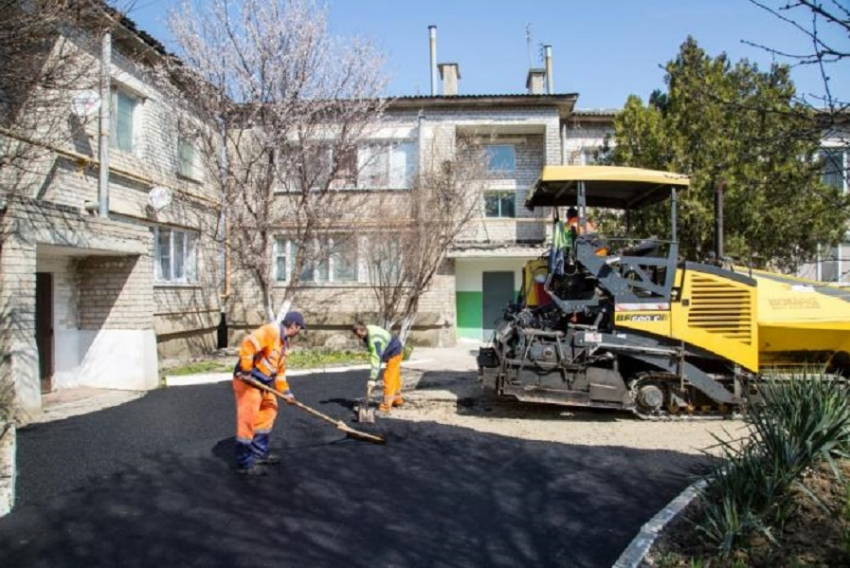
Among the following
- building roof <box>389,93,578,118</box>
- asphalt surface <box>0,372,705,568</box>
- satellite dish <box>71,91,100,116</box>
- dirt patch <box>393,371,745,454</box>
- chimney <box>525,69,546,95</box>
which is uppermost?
chimney <box>525,69,546,95</box>

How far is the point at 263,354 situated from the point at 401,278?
9244 mm

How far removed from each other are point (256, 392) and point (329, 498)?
138 centimetres

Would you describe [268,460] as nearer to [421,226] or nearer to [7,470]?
[7,470]

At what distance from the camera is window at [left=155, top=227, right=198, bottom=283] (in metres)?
13.9

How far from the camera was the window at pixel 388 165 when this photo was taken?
567 inches

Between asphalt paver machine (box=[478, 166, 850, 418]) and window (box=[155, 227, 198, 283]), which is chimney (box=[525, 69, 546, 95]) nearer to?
window (box=[155, 227, 198, 283])

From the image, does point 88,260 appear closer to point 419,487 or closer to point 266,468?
point 266,468

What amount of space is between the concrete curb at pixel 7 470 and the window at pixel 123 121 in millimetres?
8694

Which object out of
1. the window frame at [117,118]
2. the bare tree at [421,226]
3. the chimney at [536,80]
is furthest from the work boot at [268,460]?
the chimney at [536,80]

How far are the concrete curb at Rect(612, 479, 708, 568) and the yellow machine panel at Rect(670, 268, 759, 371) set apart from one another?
10.7 feet

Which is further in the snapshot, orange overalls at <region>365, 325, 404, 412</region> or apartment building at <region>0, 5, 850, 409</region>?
apartment building at <region>0, 5, 850, 409</region>

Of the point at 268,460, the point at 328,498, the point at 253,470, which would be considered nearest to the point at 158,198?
the point at 268,460

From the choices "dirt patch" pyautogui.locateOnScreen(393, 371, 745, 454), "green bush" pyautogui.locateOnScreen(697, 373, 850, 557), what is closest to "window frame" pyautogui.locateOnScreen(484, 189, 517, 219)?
"dirt patch" pyautogui.locateOnScreen(393, 371, 745, 454)

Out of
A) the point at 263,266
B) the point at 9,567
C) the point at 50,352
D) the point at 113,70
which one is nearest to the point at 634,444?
the point at 9,567
